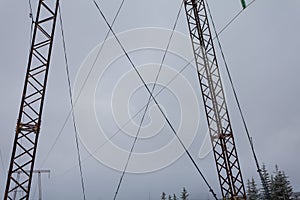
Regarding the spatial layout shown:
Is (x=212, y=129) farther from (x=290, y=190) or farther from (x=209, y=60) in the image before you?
(x=290, y=190)

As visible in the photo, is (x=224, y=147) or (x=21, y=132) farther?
(x=224, y=147)

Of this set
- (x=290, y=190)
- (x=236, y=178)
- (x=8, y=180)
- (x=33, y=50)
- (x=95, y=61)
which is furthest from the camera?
(x=290, y=190)

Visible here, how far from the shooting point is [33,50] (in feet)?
46.4

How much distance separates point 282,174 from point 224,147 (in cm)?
3259

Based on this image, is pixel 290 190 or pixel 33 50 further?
pixel 290 190

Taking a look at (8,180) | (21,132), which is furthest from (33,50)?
(8,180)

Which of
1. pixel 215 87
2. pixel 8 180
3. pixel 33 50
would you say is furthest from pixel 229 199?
pixel 33 50

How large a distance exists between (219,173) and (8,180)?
12.1 m

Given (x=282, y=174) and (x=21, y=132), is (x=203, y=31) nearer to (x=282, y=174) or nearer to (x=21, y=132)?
(x=21, y=132)

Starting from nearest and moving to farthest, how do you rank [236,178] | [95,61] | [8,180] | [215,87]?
[8,180]
[236,178]
[215,87]
[95,61]

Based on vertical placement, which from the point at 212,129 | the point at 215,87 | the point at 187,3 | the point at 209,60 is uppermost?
the point at 187,3

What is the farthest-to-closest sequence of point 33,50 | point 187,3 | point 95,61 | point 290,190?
point 290,190 < point 95,61 < point 187,3 < point 33,50

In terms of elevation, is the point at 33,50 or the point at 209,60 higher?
the point at 209,60

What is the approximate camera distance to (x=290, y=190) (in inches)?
1668
